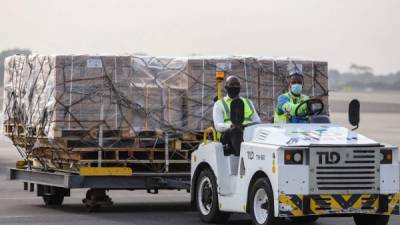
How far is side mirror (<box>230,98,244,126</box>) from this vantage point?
1498 cm

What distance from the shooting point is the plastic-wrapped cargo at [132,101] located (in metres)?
17.6

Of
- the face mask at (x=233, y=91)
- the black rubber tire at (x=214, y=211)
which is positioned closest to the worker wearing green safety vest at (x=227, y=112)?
the face mask at (x=233, y=91)

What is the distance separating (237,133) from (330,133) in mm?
1302

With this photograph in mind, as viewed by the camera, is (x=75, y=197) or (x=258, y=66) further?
(x=75, y=197)

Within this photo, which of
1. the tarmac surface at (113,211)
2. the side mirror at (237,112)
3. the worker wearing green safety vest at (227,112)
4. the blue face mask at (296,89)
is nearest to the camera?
the side mirror at (237,112)

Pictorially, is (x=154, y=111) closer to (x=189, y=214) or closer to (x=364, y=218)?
(x=189, y=214)

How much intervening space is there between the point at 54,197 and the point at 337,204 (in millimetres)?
6594

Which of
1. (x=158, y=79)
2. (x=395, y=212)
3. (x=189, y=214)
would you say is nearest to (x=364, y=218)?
(x=395, y=212)

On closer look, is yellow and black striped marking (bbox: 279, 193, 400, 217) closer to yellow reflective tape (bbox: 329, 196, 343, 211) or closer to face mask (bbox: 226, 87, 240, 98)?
yellow reflective tape (bbox: 329, 196, 343, 211)

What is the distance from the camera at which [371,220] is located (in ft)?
48.0

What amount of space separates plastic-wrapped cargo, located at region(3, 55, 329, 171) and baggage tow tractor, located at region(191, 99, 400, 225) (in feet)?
10.9

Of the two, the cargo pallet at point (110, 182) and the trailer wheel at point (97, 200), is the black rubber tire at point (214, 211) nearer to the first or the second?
the cargo pallet at point (110, 182)

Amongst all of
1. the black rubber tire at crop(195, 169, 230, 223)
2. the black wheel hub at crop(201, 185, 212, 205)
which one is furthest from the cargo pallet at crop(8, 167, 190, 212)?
the black rubber tire at crop(195, 169, 230, 223)

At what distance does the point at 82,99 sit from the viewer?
695 inches
